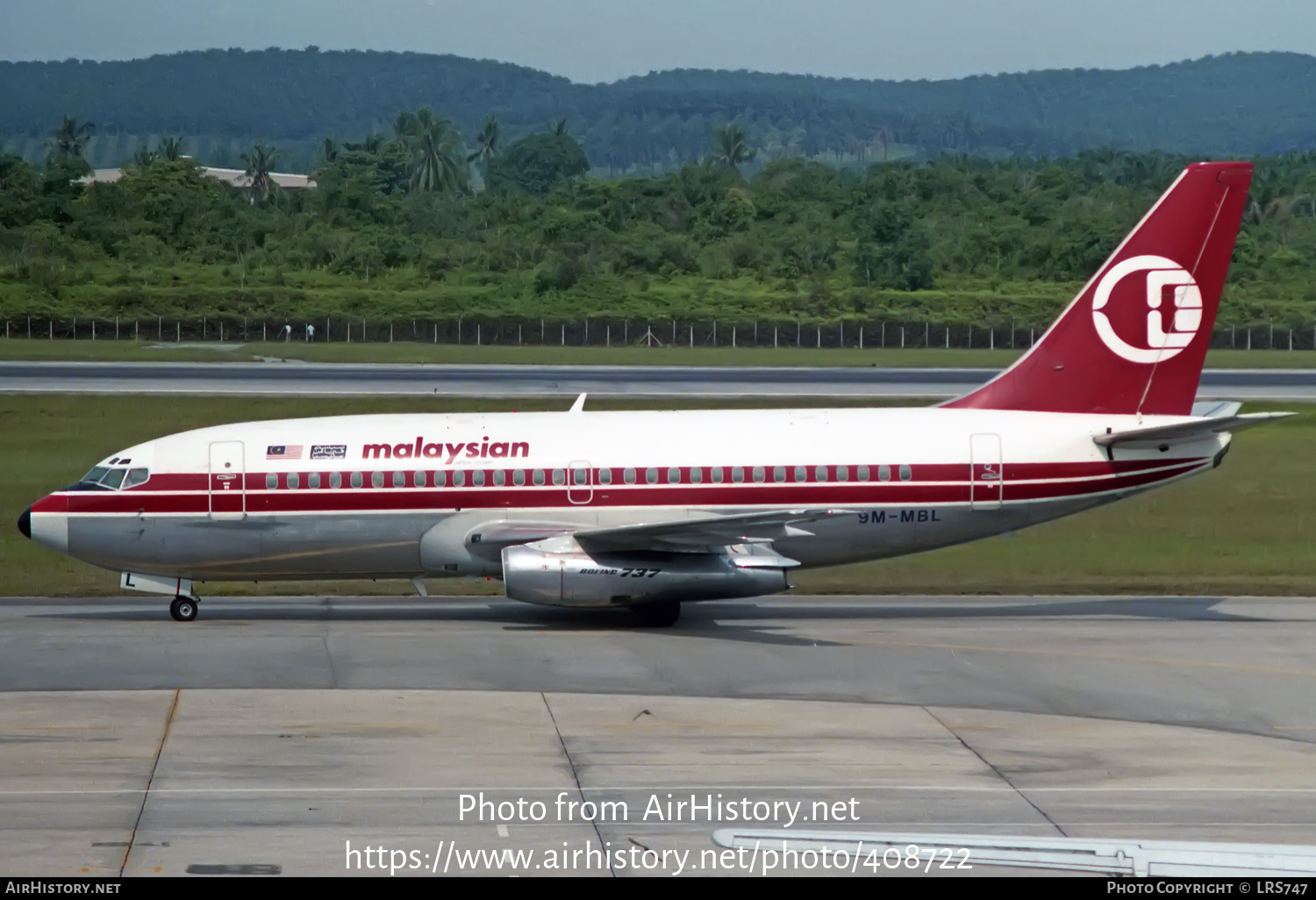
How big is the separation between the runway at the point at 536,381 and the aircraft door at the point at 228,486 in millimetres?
29543

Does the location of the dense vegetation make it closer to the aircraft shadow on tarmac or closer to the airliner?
the aircraft shadow on tarmac

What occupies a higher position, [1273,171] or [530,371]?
[1273,171]

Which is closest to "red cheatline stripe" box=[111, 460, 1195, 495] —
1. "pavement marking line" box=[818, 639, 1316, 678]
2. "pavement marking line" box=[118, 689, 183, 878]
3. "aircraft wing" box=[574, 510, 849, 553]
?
"aircraft wing" box=[574, 510, 849, 553]

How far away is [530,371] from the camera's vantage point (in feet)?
232

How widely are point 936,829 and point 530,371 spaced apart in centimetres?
5587

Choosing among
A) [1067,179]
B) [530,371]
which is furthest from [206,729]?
[1067,179]

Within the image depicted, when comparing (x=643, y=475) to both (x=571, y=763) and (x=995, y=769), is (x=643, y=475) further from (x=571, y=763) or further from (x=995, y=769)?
(x=995, y=769)

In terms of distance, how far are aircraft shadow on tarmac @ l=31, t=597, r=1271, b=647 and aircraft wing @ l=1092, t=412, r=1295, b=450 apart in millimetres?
3061

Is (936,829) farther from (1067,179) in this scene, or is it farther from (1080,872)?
(1067,179)

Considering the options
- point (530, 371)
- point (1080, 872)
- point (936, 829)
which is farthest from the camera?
point (530, 371)

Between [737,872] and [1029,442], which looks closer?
[737,872]

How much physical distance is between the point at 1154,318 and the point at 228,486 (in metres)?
16.3

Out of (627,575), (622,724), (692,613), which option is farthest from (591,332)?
(622,724)

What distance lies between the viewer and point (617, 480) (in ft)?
96.8
